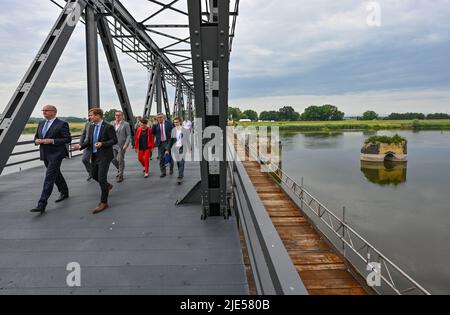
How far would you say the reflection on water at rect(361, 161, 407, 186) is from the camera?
43531 mm

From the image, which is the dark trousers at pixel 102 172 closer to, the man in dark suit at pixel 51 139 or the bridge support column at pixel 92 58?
the man in dark suit at pixel 51 139

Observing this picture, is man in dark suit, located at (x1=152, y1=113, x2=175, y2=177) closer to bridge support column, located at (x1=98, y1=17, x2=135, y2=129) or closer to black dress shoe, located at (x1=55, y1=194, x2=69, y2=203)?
black dress shoe, located at (x1=55, y1=194, x2=69, y2=203)

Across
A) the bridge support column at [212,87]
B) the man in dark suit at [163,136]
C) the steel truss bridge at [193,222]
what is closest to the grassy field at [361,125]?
the man in dark suit at [163,136]

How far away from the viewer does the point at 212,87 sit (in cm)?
Answer: 383

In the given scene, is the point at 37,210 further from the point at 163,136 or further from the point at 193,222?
the point at 163,136

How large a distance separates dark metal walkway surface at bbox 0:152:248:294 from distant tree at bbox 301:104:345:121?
165m

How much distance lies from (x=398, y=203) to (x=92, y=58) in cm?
3550

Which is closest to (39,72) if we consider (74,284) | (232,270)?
(74,284)

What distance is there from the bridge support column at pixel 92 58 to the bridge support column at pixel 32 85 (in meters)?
1.81

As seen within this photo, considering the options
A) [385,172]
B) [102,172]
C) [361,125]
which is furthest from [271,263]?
[361,125]

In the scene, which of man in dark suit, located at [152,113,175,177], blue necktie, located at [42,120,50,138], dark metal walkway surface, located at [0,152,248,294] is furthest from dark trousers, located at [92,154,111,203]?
man in dark suit, located at [152,113,175,177]

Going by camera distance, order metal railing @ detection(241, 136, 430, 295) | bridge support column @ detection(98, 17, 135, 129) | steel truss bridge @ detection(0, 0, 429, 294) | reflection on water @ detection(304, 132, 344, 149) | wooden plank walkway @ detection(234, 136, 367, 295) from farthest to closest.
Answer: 1. reflection on water @ detection(304, 132, 344, 149)
2. bridge support column @ detection(98, 17, 135, 129)
3. wooden plank walkway @ detection(234, 136, 367, 295)
4. metal railing @ detection(241, 136, 430, 295)
5. steel truss bridge @ detection(0, 0, 429, 294)

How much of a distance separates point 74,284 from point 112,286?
413 mm

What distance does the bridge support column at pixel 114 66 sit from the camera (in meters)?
9.84
